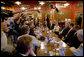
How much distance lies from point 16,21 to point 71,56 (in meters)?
3.29

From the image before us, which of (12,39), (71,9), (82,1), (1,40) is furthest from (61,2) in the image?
(1,40)

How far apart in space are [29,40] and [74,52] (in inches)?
33.3

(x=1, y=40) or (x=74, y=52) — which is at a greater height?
(x=1, y=40)

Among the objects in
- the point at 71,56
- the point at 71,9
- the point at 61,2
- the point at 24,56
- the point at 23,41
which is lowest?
the point at 71,56

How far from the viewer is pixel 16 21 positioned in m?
4.69

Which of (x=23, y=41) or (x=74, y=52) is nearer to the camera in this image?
(x=23, y=41)

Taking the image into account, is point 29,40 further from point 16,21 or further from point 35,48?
point 16,21

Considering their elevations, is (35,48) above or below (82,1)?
below

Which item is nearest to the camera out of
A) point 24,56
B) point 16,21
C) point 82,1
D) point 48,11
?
point 24,56

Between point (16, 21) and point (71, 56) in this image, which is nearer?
point (71, 56)

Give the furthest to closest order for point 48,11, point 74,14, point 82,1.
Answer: point 48,11, point 74,14, point 82,1

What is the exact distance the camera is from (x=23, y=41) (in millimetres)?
1537

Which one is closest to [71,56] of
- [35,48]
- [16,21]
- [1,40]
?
[35,48]

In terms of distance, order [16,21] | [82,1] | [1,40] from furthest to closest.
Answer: [82,1]
[16,21]
[1,40]
